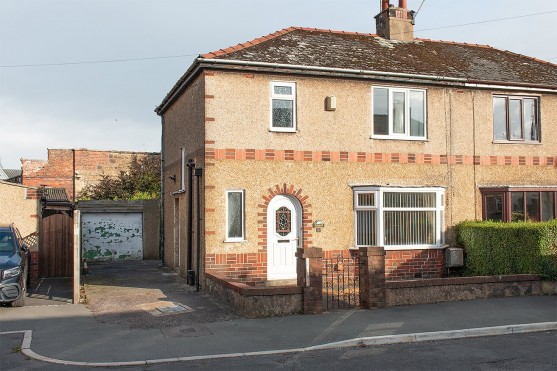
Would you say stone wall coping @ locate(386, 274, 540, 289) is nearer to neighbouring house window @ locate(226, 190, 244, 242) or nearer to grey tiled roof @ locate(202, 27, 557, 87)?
neighbouring house window @ locate(226, 190, 244, 242)

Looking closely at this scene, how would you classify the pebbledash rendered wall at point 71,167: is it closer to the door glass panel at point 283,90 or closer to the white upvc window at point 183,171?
the white upvc window at point 183,171

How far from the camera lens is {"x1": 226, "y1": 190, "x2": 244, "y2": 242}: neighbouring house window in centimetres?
1343

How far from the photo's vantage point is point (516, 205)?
15586 mm

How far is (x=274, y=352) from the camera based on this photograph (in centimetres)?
816

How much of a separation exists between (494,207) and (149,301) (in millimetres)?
9549

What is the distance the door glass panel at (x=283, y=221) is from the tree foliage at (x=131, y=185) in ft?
48.1

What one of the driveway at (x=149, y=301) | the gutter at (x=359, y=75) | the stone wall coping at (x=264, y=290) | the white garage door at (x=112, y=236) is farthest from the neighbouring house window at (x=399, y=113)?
the white garage door at (x=112, y=236)

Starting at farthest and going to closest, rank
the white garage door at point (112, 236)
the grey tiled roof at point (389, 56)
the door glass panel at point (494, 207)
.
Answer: the white garage door at point (112, 236), the door glass panel at point (494, 207), the grey tiled roof at point (389, 56)

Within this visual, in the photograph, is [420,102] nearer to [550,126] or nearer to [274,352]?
[550,126]

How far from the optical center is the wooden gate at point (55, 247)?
16812 millimetres

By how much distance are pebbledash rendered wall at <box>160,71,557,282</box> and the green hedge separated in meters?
0.82

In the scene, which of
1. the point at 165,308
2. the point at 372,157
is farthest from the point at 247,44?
the point at 165,308

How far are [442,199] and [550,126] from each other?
419 cm

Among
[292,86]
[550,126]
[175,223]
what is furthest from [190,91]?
[550,126]
